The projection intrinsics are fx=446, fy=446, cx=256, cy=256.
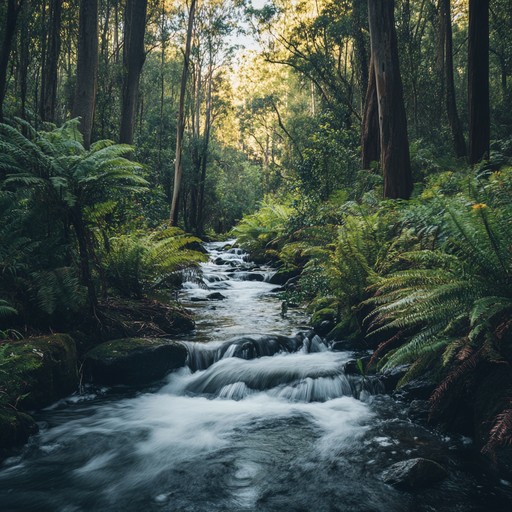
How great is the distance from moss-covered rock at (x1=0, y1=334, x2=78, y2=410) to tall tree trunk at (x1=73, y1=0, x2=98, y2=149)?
5.12 metres

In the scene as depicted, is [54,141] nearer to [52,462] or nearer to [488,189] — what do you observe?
[52,462]

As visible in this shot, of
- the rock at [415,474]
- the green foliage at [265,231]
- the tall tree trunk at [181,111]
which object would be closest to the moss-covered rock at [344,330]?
the rock at [415,474]

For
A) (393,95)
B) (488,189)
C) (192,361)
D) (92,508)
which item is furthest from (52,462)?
(393,95)

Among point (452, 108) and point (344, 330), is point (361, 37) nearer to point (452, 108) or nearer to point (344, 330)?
point (452, 108)

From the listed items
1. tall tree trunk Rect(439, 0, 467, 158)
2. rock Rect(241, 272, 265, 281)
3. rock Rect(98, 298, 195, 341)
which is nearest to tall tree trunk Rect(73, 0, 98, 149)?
rock Rect(98, 298, 195, 341)

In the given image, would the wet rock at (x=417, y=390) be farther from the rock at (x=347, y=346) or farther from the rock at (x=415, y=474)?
the rock at (x=347, y=346)

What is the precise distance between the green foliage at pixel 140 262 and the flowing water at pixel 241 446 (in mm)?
1620

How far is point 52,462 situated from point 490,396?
3483 mm

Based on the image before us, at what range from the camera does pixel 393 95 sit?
947 centimetres

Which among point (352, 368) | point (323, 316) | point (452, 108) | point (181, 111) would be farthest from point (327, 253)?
point (181, 111)

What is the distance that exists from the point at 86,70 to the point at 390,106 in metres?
6.25

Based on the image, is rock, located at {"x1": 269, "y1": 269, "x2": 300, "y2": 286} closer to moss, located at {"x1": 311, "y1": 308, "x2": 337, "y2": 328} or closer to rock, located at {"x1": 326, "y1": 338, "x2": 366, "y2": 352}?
moss, located at {"x1": 311, "y1": 308, "x2": 337, "y2": 328}

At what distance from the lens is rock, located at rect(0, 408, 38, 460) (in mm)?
3526

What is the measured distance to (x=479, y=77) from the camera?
9.34 metres
